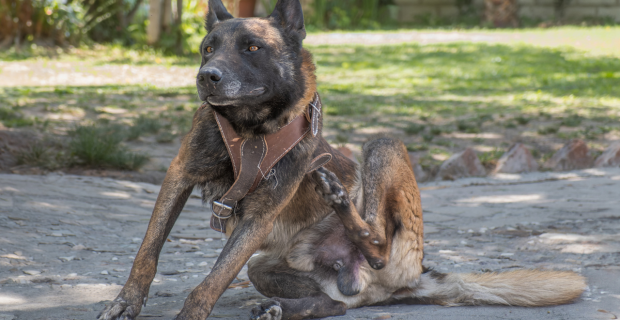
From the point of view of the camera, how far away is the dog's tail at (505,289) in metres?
3.10

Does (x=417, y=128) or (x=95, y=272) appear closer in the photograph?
(x=95, y=272)

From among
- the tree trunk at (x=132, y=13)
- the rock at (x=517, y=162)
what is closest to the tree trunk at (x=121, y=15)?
the tree trunk at (x=132, y=13)

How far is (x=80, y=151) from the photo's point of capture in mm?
5875

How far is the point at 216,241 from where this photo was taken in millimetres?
4504

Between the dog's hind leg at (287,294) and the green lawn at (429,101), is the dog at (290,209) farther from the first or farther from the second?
the green lawn at (429,101)

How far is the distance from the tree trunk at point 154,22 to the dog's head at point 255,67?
10686mm

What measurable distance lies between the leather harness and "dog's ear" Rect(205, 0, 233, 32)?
1.77 feet

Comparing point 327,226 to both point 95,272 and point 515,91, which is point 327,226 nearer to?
point 95,272

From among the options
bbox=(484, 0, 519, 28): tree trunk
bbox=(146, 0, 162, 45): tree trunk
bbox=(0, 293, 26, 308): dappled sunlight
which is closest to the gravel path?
bbox=(0, 293, 26, 308): dappled sunlight

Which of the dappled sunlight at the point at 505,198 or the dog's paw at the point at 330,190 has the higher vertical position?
the dog's paw at the point at 330,190

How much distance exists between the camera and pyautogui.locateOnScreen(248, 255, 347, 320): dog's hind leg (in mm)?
2805

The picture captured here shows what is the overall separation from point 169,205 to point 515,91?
8652 mm

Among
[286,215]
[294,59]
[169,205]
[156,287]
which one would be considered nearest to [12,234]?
[156,287]

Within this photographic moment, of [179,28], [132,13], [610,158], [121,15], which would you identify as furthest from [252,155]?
[132,13]
